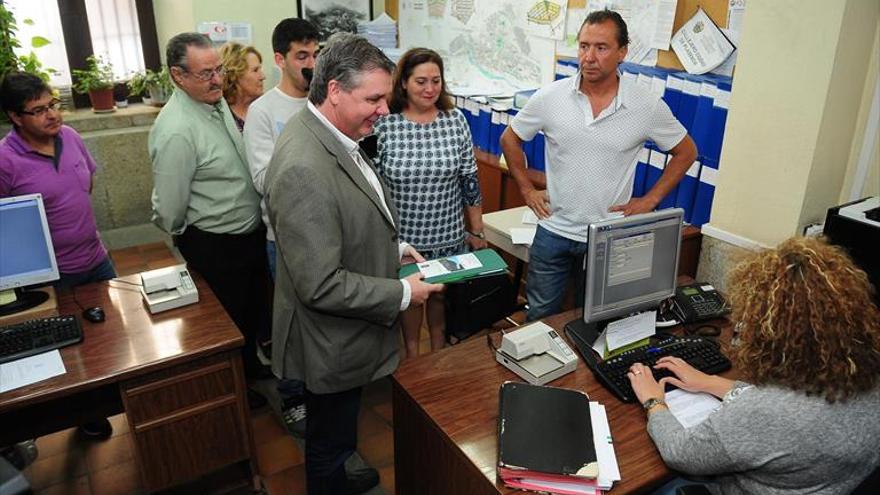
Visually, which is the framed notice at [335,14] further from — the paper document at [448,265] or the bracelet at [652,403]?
the bracelet at [652,403]

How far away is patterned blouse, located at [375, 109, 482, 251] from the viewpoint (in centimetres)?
245

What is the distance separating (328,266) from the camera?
157cm

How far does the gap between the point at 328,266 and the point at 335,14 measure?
3.69 m

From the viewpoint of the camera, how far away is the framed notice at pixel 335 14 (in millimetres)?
4648

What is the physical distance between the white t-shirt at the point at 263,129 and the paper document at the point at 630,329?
131cm

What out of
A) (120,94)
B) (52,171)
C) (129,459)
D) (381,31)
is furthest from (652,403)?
(120,94)

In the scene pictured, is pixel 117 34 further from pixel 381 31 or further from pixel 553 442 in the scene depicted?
pixel 553 442

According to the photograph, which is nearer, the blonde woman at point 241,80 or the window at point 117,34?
the blonde woman at point 241,80

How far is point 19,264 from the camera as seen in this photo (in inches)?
81.8

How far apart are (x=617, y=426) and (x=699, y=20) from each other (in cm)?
190

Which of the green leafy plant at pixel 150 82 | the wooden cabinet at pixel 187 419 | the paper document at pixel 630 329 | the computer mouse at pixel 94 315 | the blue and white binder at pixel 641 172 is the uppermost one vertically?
the green leafy plant at pixel 150 82

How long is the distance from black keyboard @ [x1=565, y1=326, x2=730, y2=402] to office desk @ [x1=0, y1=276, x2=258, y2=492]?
1098 mm

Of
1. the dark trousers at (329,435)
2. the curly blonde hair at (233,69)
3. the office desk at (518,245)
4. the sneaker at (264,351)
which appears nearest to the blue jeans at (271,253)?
the sneaker at (264,351)

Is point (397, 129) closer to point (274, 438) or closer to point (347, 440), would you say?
point (347, 440)
